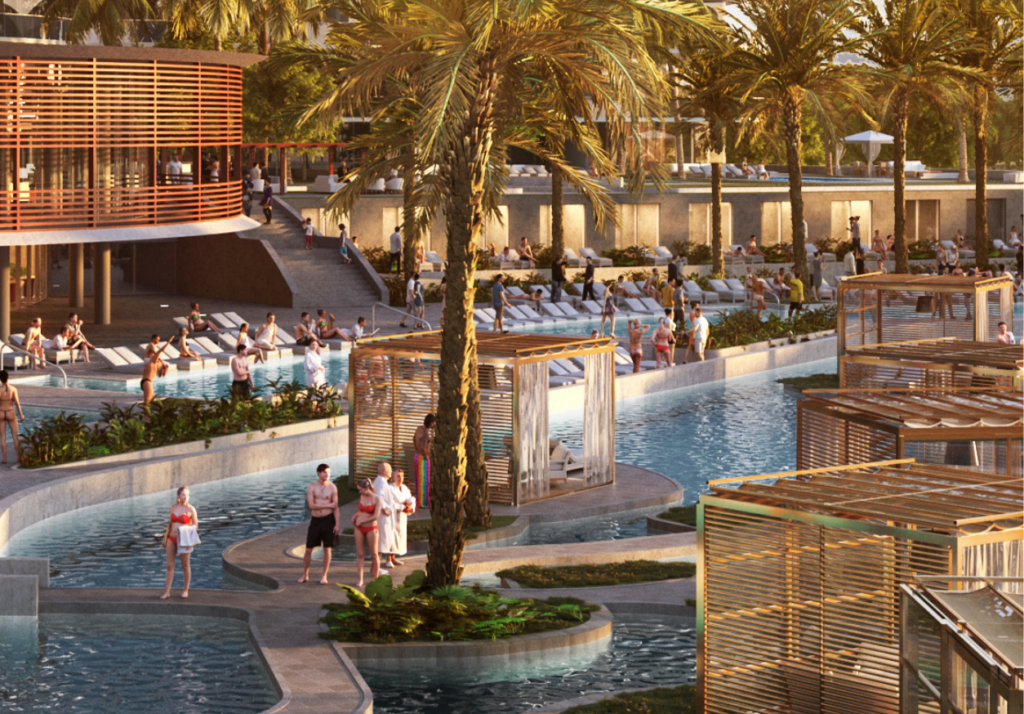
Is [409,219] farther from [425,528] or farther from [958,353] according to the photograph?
[958,353]

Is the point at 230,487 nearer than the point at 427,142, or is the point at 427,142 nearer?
the point at 427,142

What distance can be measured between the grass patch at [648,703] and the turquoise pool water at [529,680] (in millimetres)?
573

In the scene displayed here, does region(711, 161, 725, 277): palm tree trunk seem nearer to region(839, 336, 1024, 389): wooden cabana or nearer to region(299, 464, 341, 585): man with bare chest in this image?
region(839, 336, 1024, 389): wooden cabana

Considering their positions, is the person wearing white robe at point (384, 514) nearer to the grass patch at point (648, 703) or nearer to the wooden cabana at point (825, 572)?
the grass patch at point (648, 703)

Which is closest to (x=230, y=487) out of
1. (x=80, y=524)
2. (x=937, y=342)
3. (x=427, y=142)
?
(x=80, y=524)

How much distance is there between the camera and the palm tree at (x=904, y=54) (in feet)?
142

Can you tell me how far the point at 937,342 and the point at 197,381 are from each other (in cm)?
1573

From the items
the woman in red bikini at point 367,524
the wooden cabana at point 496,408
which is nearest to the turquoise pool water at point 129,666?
the woman in red bikini at point 367,524

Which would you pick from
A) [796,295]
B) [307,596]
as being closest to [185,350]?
[796,295]

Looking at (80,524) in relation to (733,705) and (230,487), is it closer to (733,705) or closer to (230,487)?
(230,487)

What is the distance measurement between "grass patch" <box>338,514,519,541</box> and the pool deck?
50 centimetres

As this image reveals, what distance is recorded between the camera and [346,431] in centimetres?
2384

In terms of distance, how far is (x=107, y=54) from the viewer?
3344cm

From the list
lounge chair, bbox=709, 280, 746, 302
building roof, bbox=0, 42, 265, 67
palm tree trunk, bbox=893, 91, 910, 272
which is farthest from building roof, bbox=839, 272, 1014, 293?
lounge chair, bbox=709, 280, 746, 302
